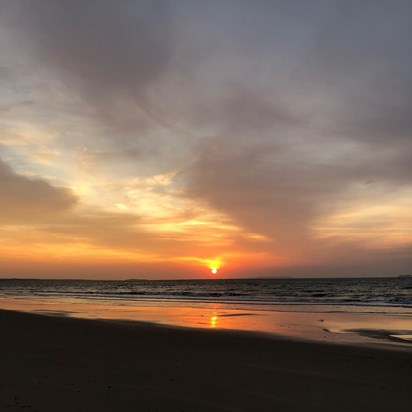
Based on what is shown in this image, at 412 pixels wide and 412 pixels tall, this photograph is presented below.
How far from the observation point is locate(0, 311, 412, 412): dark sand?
7.38 meters

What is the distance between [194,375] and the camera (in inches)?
374

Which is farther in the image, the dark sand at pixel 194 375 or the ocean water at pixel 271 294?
the ocean water at pixel 271 294

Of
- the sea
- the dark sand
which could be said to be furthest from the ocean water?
the dark sand

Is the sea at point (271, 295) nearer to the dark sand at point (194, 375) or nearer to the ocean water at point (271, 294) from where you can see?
the ocean water at point (271, 294)

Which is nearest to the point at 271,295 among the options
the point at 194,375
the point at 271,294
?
the point at 271,294

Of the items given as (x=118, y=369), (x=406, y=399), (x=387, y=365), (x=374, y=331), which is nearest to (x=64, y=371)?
(x=118, y=369)

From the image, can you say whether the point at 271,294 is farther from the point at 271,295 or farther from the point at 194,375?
the point at 194,375

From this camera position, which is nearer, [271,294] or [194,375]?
[194,375]

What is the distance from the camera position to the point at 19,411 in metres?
6.40

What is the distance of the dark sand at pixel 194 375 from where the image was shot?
7375mm

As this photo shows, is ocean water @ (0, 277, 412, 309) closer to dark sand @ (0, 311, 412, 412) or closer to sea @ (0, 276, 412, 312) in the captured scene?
sea @ (0, 276, 412, 312)

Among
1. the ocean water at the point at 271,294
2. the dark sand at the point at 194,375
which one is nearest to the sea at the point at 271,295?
the ocean water at the point at 271,294

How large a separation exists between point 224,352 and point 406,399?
5.81 meters

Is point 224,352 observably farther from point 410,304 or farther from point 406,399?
point 410,304
